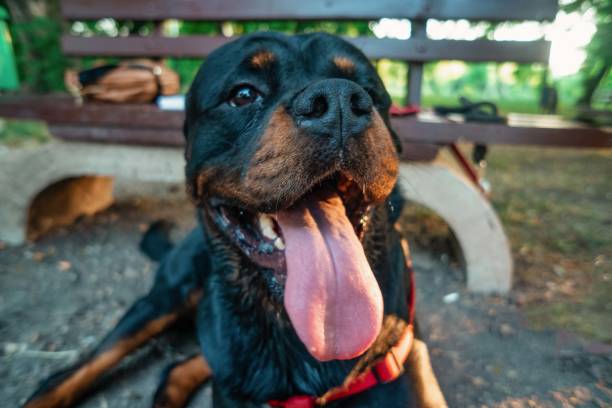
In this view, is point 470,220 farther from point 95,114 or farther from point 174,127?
point 95,114

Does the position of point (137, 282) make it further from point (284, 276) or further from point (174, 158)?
point (284, 276)

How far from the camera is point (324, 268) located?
1371mm

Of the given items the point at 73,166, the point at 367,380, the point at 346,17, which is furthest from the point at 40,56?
A: the point at 367,380

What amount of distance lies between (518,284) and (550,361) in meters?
0.78

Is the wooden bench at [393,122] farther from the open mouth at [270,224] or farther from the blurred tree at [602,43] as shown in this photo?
the open mouth at [270,224]

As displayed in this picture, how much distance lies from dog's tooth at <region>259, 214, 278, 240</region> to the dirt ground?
987mm

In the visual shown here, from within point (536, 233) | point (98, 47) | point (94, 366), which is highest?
point (98, 47)

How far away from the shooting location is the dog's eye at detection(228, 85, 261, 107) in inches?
65.6

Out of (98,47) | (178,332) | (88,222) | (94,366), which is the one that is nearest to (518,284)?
(178,332)

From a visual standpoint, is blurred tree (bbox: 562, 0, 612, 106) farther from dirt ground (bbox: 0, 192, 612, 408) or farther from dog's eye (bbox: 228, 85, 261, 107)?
dog's eye (bbox: 228, 85, 261, 107)

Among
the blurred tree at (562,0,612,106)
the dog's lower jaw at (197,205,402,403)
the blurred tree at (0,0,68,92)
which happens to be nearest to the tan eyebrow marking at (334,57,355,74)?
the dog's lower jaw at (197,205,402,403)

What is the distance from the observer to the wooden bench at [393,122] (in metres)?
2.72

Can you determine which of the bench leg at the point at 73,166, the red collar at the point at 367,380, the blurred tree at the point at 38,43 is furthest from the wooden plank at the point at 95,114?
the blurred tree at the point at 38,43

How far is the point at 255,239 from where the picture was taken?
Result: 1.58m
